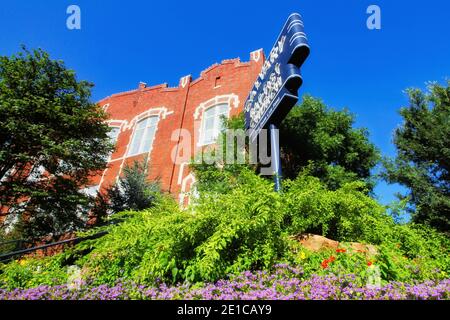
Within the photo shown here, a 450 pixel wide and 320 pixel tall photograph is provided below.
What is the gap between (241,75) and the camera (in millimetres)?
16484

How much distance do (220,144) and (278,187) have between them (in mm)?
5838

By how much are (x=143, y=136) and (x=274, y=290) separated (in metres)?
16.8

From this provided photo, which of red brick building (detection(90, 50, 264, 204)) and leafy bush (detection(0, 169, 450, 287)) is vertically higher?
red brick building (detection(90, 50, 264, 204))

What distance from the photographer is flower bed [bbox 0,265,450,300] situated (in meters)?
2.86

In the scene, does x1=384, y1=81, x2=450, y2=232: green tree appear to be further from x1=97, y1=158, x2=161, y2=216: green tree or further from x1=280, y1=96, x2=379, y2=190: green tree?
x1=97, y1=158, x2=161, y2=216: green tree

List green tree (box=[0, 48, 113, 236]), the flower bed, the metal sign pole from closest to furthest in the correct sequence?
the flower bed < the metal sign pole < green tree (box=[0, 48, 113, 236])

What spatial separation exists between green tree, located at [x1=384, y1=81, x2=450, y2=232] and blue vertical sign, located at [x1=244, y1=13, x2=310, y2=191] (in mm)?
5930

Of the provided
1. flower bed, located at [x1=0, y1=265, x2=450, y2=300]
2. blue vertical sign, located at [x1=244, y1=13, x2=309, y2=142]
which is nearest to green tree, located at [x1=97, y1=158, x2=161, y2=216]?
blue vertical sign, located at [x1=244, y1=13, x2=309, y2=142]

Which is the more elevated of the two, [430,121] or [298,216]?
[430,121]

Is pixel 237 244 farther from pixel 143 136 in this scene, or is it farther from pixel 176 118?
pixel 143 136

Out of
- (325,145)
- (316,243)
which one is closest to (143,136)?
(325,145)
